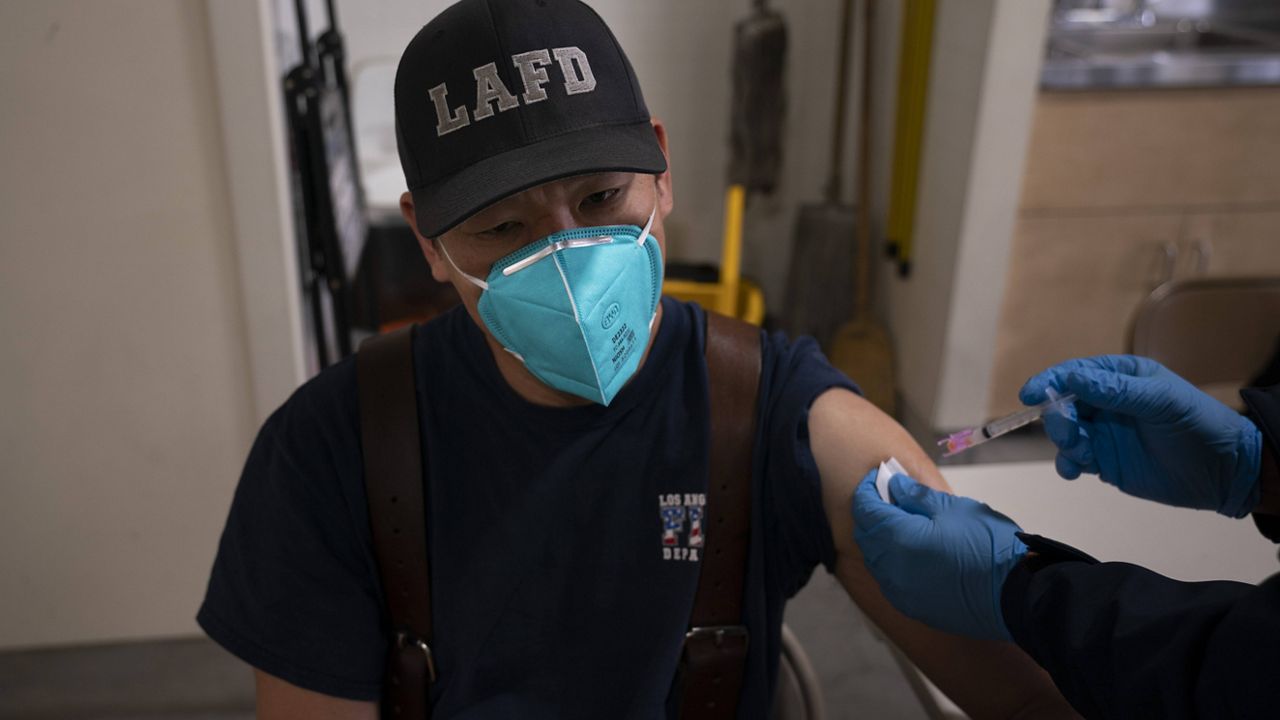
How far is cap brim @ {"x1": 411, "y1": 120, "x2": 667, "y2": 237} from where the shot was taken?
3.16 ft

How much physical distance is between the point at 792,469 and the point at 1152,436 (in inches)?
14.0

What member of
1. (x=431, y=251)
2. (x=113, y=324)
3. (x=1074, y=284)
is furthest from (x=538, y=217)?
(x=1074, y=284)

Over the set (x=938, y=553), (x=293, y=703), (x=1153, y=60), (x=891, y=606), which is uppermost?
(x=1153, y=60)

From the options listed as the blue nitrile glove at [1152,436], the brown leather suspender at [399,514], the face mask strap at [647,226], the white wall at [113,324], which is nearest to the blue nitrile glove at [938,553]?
the blue nitrile glove at [1152,436]

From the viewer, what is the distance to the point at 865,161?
3.07m

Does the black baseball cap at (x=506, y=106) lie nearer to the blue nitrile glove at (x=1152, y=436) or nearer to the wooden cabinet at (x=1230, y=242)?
the blue nitrile glove at (x=1152, y=436)

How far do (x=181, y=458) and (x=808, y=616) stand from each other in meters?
1.24

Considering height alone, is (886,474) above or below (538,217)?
below

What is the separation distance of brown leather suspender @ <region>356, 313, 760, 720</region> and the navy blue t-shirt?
18 mm

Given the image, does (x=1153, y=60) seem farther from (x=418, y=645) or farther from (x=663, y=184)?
(x=418, y=645)

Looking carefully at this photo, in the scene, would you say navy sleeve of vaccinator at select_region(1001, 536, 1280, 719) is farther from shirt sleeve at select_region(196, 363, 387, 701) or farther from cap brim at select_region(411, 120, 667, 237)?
shirt sleeve at select_region(196, 363, 387, 701)

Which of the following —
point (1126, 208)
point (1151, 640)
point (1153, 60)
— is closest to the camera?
point (1151, 640)

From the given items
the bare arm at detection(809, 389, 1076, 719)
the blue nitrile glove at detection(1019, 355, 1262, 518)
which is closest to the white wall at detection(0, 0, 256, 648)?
the bare arm at detection(809, 389, 1076, 719)

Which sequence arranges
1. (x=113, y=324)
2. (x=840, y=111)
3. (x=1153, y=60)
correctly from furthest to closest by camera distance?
(x=840, y=111) < (x=1153, y=60) < (x=113, y=324)
